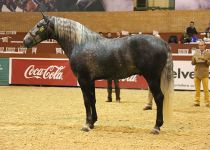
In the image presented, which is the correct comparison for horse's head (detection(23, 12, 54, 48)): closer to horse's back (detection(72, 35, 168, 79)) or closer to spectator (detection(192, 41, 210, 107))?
horse's back (detection(72, 35, 168, 79))

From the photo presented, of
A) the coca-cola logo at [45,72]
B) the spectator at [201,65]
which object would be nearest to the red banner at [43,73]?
the coca-cola logo at [45,72]

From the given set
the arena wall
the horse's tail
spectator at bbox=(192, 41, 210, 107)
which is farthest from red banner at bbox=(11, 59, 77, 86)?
the horse's tail

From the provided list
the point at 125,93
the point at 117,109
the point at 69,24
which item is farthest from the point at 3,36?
the point at 69,24

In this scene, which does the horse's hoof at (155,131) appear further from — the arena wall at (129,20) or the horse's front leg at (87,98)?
the arena wall at (129,20)

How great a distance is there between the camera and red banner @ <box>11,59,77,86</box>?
21281 millimetres

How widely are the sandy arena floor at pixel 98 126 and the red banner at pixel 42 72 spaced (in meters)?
4.86

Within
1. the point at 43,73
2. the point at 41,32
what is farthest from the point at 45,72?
the point at 41,32

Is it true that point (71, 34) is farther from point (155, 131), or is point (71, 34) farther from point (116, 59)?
point (155, 131)

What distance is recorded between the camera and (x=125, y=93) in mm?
18641

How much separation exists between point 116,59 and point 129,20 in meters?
Result: 20.6

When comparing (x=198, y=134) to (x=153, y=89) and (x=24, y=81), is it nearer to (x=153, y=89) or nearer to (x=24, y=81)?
(x=153, y=89)

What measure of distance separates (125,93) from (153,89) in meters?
9.45

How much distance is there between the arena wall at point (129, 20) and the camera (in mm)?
28156

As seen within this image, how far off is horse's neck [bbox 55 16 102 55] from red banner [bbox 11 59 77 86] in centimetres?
1141
